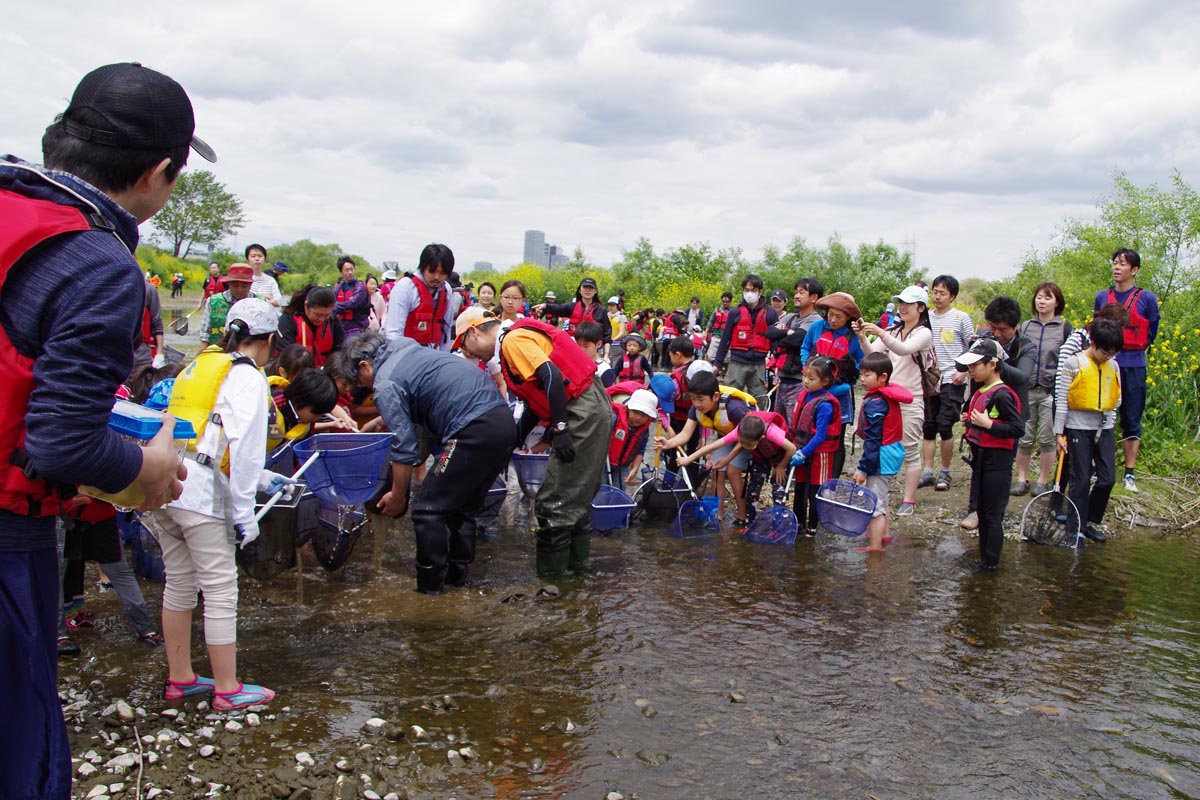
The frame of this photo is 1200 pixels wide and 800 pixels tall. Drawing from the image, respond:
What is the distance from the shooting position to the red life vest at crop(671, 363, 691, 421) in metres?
7.77

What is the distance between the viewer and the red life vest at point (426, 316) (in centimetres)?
723

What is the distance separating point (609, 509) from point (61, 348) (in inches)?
186

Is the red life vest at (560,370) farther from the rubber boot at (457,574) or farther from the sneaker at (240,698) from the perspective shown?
the sneaker at (240,698)

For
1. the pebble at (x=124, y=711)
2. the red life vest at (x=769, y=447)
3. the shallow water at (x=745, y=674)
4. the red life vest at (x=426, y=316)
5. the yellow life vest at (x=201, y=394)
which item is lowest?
the shallow water at (x=745, y=674)

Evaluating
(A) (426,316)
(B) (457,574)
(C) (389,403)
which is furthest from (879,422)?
(A) (426,316)

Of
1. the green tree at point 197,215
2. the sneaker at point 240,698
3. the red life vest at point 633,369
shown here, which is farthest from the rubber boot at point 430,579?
the green tree at point 197,215

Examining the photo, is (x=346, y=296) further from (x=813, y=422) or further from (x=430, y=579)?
(x=813, y=422)

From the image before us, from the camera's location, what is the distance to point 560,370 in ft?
17.8

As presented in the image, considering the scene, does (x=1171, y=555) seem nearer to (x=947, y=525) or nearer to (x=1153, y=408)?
(x=947, y=525)

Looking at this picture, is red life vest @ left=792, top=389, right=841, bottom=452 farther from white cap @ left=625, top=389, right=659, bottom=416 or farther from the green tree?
the green tree

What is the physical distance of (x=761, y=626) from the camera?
5012 millimetres

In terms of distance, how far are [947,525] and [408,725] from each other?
18.9 feet

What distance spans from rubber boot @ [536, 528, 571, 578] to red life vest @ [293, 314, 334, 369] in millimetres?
2761

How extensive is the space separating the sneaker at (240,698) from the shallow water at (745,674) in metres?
0.09
